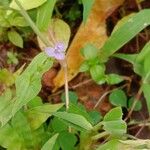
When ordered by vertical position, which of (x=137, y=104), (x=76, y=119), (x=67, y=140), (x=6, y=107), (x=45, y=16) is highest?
(x=45, y=16)

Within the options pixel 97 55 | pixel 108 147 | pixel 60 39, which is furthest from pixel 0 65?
pixel 108 147

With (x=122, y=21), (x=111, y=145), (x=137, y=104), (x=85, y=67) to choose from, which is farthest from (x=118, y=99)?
(x=111, y=145)

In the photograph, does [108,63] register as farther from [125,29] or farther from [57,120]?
[57,120]

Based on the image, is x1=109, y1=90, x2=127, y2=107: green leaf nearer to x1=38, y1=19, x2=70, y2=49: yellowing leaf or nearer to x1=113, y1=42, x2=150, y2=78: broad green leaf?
x1=113, y1=42, x2=150, y2=78: broad green leaf

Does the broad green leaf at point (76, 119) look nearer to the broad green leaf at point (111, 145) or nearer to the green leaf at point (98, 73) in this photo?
the broad green leaf at point (111, 145)

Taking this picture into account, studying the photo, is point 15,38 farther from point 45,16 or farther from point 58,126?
point 58,126
